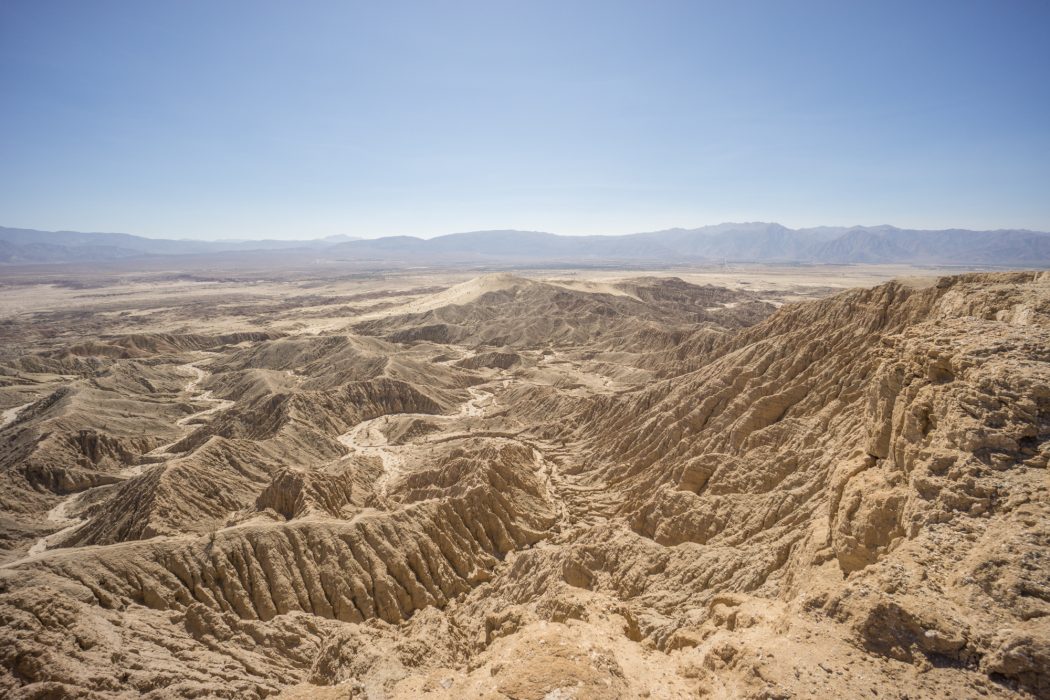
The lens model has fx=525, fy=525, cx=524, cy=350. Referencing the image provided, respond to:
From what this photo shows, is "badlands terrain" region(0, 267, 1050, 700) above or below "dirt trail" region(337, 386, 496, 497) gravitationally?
above

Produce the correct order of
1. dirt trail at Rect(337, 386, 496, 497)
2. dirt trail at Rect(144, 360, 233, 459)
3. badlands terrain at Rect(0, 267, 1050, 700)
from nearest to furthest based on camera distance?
badlands terrain at Rect(0, 267, 1050, 700), dirt trail at Rect(337, 386, 496, 497), dirt trail at Rect(144, 360, 233, 459)

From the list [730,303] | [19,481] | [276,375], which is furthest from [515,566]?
[730,303]

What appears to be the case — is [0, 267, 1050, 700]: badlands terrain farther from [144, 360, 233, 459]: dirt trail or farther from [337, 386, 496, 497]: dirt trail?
[144, 360, 233, 459]: dirt trail

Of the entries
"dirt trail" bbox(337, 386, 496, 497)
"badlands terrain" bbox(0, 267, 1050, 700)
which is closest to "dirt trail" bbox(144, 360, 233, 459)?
"badlands terrain" bbox(0, 267, 1050, 700)

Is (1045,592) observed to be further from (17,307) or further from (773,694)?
(17,307)

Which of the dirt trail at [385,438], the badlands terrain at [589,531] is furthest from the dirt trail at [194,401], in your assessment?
the dirt trail at [385,438]

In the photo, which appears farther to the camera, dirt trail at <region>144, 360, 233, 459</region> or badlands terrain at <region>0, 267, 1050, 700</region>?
dirt trail at <region>144, 360, 233, 459</region>

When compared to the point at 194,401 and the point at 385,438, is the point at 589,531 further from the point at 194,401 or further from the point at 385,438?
the point at 194,401

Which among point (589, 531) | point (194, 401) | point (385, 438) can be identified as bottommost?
point (385, 438)

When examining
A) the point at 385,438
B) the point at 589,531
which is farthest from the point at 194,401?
the point at 589,531
